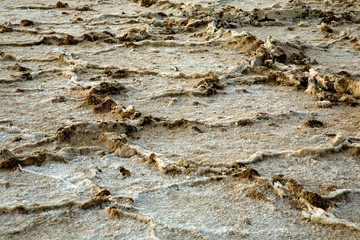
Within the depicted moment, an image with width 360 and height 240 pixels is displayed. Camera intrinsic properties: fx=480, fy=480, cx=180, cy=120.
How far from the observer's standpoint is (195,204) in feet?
8.00

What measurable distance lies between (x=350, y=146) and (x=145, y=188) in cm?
131

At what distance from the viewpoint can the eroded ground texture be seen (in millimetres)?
2326

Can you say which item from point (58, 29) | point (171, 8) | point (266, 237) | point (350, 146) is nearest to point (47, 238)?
point (266, 237)

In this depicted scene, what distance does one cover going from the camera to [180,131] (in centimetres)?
325

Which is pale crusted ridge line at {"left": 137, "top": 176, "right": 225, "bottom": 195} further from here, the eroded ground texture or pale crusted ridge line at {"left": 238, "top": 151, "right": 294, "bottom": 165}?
pale crusted ridge line at {"left": 238, "top": 151, "right": 294, "bottom": 165}

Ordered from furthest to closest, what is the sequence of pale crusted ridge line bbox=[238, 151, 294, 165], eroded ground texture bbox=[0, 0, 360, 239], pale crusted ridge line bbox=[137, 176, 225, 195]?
pale crusted ridge line bbox=[238, 151, 294, 165] < pale crusted ridge line bbox=[137, 176, 225, 195] < eroded ground texture bbox=[0, 0, 360, 239]

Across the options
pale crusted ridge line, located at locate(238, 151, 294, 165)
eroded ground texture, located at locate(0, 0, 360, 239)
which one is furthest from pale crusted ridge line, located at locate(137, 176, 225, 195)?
pale crusted ridge line, located at locate(238, 151, 294, 165)

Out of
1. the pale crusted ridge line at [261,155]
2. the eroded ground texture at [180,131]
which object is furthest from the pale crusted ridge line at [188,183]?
the pale crusted ridge line at [261,155]

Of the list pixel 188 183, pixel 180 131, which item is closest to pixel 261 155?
pixel 188 183

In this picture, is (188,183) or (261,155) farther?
(261,155)

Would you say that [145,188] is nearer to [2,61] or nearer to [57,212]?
[57,212]

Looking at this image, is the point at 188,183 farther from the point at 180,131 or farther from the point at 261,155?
the point at 180,131

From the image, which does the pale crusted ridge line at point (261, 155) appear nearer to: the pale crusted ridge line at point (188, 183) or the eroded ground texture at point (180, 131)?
the eroded ground texture at point (180, 131)

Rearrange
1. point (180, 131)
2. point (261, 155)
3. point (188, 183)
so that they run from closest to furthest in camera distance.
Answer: point (188, 183)
point (261, 155)
point (180, 131)
